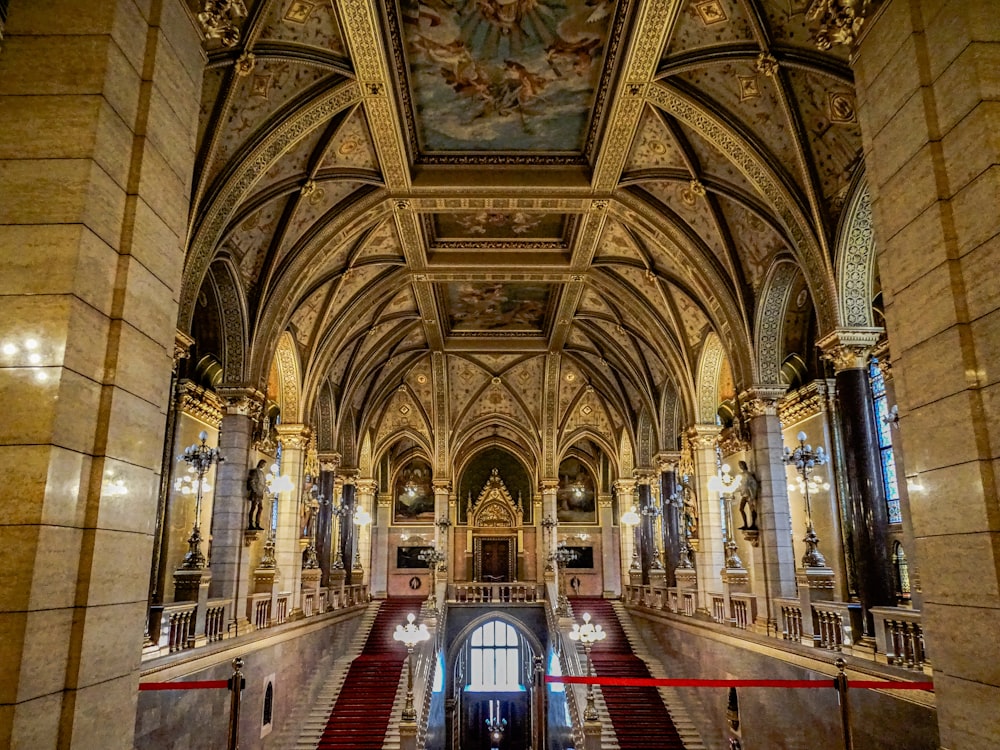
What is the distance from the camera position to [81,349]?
4.16 m

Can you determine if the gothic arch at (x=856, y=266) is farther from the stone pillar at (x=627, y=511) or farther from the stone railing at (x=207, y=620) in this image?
the stone pillar at (x=627, y=511)

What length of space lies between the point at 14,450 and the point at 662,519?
20285 millimetres

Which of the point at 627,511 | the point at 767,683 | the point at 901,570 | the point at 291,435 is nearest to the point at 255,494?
the point at 291,435

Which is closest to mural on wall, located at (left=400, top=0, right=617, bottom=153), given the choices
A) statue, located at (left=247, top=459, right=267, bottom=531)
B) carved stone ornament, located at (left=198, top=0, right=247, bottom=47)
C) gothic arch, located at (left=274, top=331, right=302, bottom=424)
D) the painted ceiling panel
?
the painted ceiling panel

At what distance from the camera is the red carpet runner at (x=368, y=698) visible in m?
14.7

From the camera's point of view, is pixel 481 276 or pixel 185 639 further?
pixel 481 276

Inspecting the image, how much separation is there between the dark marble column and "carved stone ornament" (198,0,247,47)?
18178 mm

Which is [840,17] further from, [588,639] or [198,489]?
[588,639]

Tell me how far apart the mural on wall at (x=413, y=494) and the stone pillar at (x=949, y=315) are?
29.9 m

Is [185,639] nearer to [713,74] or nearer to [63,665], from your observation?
[63,665]

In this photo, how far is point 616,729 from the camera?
15.1 metres

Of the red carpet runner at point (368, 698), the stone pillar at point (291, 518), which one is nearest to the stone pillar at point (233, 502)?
the stone pillar at point (291, 518)

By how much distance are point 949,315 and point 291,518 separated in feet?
48.5

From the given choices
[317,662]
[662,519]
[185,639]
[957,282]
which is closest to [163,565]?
[185,639]
